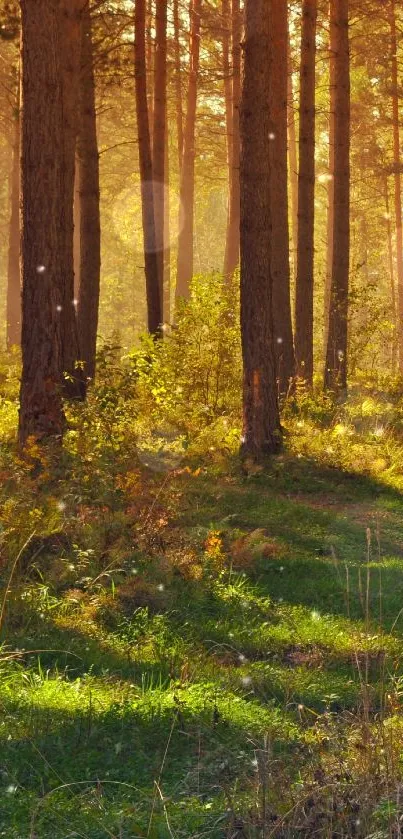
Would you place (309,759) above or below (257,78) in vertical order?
below

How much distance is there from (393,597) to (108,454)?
9.93 feet

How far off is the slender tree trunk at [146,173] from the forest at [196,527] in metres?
0.06

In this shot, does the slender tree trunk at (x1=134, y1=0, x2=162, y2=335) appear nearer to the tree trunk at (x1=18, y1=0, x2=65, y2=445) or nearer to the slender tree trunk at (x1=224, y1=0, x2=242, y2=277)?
the slender tree trunk at (x1=224, y1=0, x2=242, y2=277)

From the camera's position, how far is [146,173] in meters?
19.3

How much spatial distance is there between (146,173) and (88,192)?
11.9 ft

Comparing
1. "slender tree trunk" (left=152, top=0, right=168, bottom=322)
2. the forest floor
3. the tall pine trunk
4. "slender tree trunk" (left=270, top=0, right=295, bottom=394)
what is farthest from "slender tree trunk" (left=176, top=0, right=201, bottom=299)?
the forest floor

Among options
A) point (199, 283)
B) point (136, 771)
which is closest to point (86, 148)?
point (199, 283)

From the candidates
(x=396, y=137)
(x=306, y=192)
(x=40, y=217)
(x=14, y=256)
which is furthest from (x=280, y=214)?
(x=396, y=137)

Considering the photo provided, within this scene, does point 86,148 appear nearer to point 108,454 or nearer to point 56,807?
point 108,454

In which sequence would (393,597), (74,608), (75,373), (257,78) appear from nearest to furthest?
(74,608), (393,597), (257,78), (75,373)

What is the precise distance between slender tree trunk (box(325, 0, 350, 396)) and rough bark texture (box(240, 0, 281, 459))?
5.73 meters

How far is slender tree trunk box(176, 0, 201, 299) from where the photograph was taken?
28172 millimetres

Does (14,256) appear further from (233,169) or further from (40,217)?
(40,217)

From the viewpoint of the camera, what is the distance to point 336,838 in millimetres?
3699
